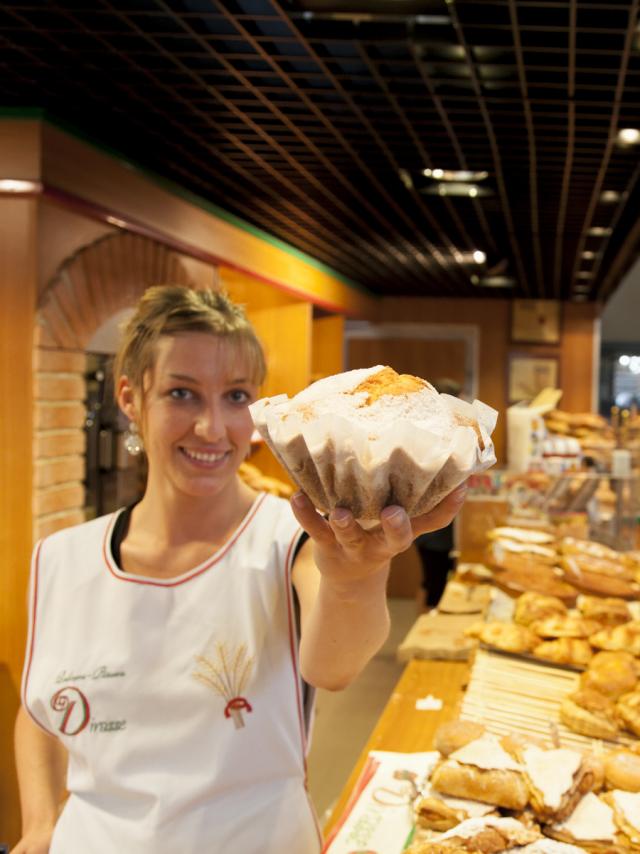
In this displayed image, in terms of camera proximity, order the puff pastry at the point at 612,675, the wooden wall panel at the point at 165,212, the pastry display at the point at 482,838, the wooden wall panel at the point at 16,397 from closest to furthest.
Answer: the pastry display at the point at 482,838 → the puff pastry at the point at 612,675 → the wooden wall panel at the point at 16,397 → the wooden wall panel at the point at 165,212

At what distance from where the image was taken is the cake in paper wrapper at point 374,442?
89 centimetres

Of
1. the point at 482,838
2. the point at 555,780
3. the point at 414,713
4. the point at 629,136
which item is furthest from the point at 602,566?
the point at 482,838

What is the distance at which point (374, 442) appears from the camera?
0.89 m

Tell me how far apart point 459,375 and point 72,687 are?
7867mm

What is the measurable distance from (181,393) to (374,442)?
2.56 feet

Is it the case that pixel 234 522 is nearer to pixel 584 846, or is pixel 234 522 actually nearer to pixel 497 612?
pixel 584 846

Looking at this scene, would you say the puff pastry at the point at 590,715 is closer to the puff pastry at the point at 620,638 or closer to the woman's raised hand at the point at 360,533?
the puff pastry at the point at 620,638

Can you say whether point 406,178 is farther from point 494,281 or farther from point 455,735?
point 494,281

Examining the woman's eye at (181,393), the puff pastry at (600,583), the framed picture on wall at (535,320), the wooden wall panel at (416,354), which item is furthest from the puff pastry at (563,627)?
the framed picture on wall at (535,320)

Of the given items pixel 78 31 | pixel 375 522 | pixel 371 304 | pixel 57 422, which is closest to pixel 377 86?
pixel 78 31

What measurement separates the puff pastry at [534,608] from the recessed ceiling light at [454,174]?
188 centimetres

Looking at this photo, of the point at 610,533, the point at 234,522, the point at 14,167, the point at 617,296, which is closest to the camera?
the point at 234,522

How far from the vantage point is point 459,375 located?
9164 mm

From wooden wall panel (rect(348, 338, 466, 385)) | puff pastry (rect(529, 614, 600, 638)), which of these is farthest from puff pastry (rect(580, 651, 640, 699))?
wooden wall panel (rect(348, 338, 466, 385))
